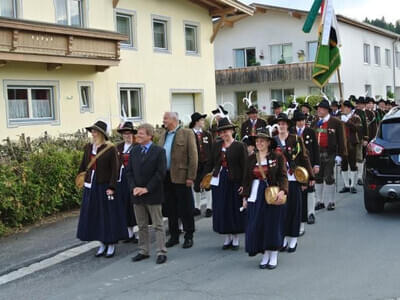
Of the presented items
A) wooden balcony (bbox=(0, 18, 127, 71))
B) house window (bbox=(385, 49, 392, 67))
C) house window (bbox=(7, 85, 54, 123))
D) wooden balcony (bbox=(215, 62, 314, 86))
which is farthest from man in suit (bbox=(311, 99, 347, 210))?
house window (bbox=(385, 49, 392, 67))

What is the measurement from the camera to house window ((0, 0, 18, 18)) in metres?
15.0

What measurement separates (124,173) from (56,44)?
27.4 ft

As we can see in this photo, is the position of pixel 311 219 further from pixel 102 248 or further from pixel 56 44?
pixel 56 44

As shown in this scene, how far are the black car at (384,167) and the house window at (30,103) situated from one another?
33.6 feet

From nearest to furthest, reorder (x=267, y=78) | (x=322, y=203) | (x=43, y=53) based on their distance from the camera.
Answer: (x=322, y=203) < (x=43, y=53) < (x=267, y=78)

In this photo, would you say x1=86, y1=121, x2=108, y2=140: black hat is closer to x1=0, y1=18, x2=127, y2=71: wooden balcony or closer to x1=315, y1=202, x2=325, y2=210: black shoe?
x1=315, y1=202, x2=325, y2=210: black shoe


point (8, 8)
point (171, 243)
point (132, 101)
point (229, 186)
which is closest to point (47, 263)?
point (171, 243)

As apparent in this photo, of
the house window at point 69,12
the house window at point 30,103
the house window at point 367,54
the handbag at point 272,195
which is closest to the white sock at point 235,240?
the handbag at point 272,195

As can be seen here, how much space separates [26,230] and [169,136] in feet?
10.0

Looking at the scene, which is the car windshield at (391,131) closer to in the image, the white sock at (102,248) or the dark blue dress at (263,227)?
the dark blue dress at (263,227)

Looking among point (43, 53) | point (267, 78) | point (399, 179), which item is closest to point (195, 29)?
point (43, 53)

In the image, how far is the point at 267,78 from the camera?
33812mm

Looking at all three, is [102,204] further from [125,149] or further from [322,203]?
[322,203]

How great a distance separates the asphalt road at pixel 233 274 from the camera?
5582 mm
